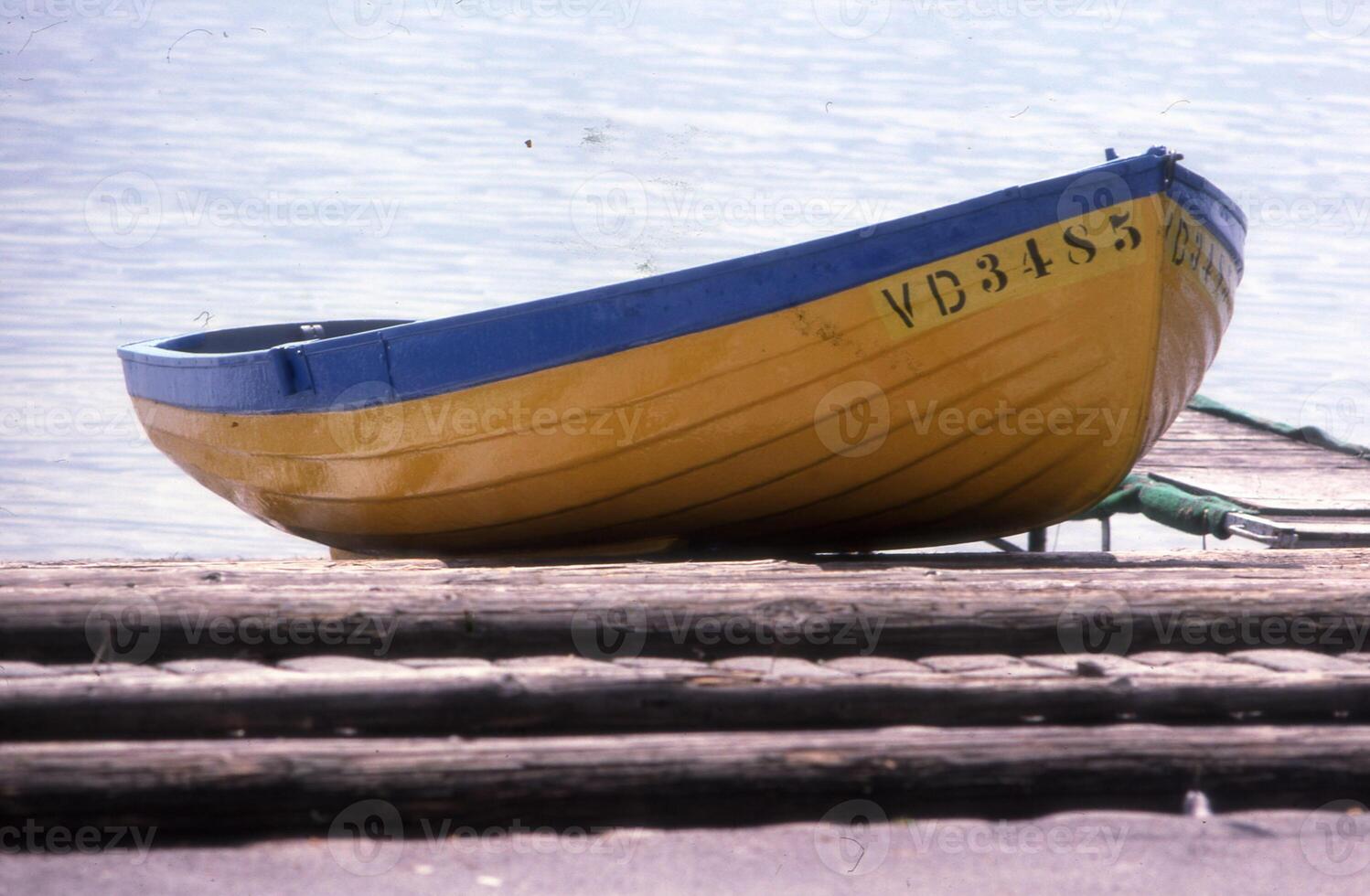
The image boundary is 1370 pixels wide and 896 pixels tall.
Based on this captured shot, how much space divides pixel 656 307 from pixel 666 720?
79.4 inches

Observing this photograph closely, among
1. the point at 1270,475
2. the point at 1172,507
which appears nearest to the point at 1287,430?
the point at 1270,475

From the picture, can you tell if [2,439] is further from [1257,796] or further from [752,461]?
[1257,796]

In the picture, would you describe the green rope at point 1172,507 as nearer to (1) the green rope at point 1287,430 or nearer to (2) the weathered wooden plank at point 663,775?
(1) the green rope at point 1287,430

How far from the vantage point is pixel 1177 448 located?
8547 millimetres

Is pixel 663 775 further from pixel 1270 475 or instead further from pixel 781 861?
pixel 1270 475

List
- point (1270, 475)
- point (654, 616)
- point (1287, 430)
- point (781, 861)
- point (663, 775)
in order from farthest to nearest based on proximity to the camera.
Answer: point (1287, 430)
point (1270, 475)
point (654, 616)
point (663, 775)
point (781, 861)

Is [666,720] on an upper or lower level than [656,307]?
lower

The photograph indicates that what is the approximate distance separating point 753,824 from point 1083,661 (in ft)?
3.06

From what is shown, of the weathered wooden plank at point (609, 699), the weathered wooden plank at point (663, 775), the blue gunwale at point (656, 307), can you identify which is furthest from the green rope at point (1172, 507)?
the weathered wooden plank at point (663, 775)

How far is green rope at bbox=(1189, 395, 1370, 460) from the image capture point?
8445 mm

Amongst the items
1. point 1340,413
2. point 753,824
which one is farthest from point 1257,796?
point 1340,413

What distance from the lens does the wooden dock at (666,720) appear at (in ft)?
7.92

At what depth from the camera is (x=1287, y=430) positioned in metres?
8.96

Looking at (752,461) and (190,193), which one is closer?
(752,461)
